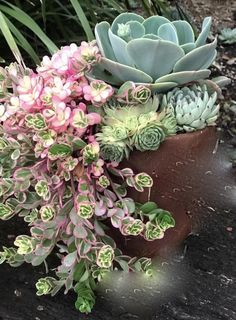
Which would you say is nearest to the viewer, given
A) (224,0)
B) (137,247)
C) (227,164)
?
(137,247)

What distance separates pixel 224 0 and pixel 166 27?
5.66ft

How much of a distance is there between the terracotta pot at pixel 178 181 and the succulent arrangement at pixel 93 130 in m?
0.03

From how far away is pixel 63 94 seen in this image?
1501 mm

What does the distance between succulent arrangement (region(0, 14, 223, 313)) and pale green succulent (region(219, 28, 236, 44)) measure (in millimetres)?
1426

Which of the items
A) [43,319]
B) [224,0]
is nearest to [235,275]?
[43,319]

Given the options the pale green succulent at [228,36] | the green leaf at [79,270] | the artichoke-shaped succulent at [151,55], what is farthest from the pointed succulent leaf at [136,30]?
the pale green succulent at [228,36]

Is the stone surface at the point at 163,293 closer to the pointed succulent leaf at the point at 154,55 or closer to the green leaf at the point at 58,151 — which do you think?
the green leaf at the point at 58,151

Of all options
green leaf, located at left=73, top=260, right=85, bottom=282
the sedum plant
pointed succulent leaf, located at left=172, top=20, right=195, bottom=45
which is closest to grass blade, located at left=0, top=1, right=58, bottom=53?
the sedum plant

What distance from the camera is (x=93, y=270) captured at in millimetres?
1604

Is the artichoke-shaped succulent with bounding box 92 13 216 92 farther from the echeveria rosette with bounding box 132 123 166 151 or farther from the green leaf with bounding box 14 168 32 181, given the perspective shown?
the green leaf with bounding box 14 168 32 181

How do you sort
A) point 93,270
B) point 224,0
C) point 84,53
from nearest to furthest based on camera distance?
1. point 84,53
2. point 93,270
3. point 224,0

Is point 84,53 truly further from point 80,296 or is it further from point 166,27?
point 80,296

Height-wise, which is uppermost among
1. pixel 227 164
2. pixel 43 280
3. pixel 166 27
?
pixel 166 27

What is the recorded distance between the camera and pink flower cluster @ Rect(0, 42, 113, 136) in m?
1.50
